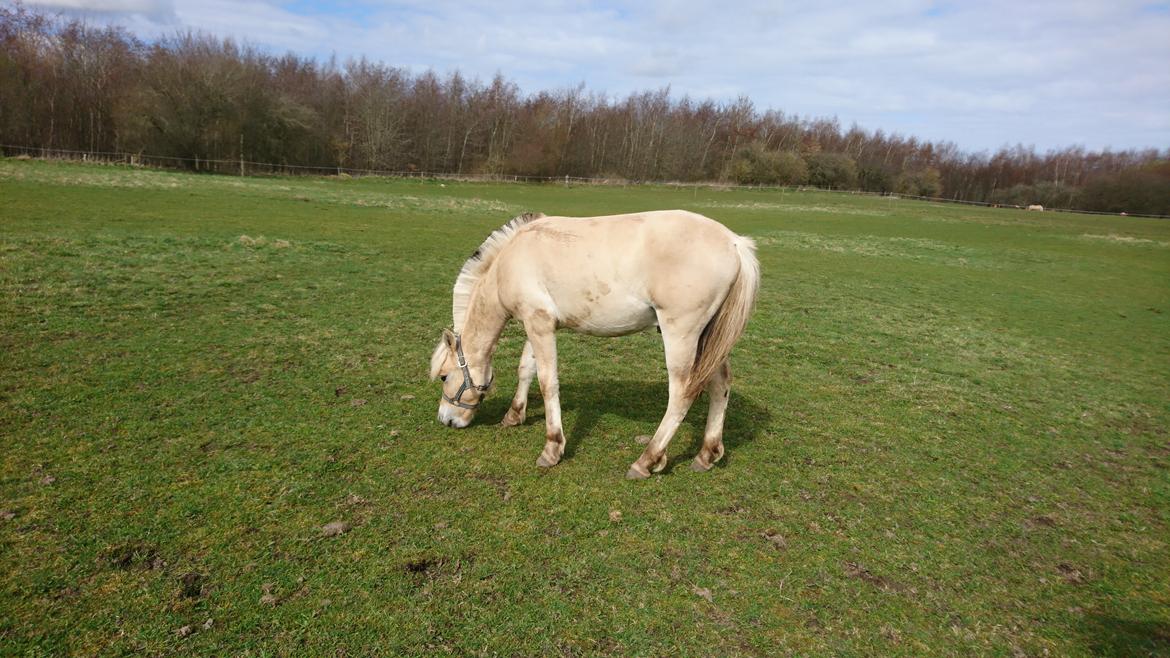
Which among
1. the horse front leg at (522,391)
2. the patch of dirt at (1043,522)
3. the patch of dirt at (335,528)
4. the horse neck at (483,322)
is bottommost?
the patch of dirt at (335,528)

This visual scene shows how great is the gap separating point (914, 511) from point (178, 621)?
5.00 m

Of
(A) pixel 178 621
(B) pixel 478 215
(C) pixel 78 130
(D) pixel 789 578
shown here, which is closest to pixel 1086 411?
(D) pixel 789 578

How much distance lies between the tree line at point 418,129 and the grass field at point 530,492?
44.1 m

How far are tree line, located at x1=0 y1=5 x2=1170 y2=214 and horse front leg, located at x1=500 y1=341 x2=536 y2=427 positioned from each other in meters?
49.8

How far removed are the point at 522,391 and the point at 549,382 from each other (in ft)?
2.65

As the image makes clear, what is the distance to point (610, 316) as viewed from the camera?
4867 millimetres

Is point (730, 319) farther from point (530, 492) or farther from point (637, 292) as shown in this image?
point (530, 492)

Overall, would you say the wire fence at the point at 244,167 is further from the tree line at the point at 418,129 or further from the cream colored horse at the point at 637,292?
the cream colored horse at the point at 637,292

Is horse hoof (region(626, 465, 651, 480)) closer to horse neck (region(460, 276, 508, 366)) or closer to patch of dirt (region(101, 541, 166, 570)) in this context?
horse neck (region(460, 276, 508, 366))

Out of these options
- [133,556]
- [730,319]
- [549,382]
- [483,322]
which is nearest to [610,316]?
[549,382]

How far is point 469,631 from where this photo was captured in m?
3.17

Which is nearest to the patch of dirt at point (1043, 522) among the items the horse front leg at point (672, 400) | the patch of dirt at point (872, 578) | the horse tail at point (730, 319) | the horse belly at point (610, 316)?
the patch of dirt at point (872, 578)

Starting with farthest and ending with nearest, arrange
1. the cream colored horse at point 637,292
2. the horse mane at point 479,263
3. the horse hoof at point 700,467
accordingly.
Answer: the horse mane at point 479,263 → the horse hoof at point 700,467 → the cream colored horse at point 637,292

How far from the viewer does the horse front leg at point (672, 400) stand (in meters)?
4.76
